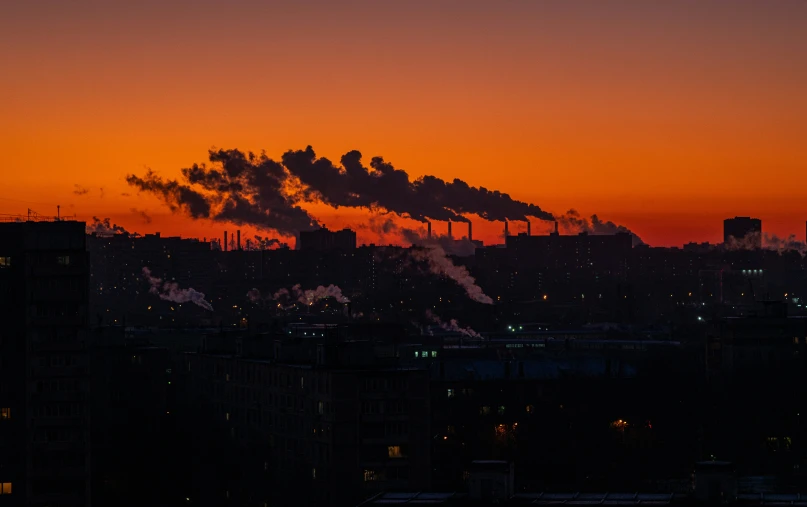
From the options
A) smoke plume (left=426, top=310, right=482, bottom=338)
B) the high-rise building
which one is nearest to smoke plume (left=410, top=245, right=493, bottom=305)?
smoke plume (left=426, top=310, right=482, bottom=338)

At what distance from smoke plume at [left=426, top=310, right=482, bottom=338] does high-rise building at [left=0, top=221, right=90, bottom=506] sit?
76.2 meters

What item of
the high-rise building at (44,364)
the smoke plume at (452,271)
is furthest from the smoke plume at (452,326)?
the high-rise building at (44,364)

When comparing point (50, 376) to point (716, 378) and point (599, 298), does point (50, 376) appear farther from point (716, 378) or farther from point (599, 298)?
point (599, 298)

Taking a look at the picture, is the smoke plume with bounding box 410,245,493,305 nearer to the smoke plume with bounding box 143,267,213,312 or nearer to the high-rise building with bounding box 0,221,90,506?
the smoke plume with bounding box 143,267,213,312

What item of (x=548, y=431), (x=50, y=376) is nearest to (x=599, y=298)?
(x=548, y=431)

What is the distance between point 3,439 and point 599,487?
1860 cm

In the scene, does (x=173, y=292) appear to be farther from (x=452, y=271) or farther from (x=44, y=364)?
(x=44, y=364)

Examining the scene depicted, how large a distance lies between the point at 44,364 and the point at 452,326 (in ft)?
307

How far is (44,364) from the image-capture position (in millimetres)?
53344

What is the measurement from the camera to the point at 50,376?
5322cm

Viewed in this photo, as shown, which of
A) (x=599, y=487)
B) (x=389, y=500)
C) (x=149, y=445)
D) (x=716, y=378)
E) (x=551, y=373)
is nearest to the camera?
(x=389, y=500)

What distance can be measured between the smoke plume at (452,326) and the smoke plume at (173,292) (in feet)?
62.8

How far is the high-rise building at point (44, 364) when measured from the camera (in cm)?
5197

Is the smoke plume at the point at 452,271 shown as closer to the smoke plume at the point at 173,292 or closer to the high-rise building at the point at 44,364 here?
the smoke plume at the point at 173,292
